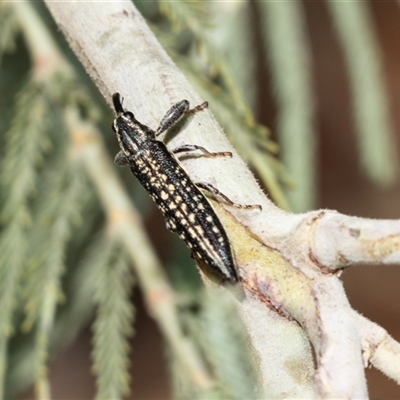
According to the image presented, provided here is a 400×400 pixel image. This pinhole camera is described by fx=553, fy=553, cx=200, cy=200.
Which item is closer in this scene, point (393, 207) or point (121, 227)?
point (121, 227)

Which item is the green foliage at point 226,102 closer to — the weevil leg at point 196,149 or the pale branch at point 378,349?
the weevil leg at point 196,149

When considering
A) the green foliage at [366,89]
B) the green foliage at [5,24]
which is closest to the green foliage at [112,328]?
the green foliage at [5,24]

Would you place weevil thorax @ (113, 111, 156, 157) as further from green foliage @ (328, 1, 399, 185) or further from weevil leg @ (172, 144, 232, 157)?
green foliage @ (328, 1, 399, 185)

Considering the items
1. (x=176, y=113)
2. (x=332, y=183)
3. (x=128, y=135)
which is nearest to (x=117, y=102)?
(x=176, y=113)

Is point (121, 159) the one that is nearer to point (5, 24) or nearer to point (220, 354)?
point (5, 24)

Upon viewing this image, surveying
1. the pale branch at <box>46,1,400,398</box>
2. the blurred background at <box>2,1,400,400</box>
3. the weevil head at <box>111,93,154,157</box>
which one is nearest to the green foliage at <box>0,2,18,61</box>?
the weevil head at <box>111,93,154,157</box>

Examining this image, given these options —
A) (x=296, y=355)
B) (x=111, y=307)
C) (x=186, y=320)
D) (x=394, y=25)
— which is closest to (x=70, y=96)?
(x=111, y=307)

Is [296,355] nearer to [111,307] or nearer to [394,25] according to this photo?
[111,307]
